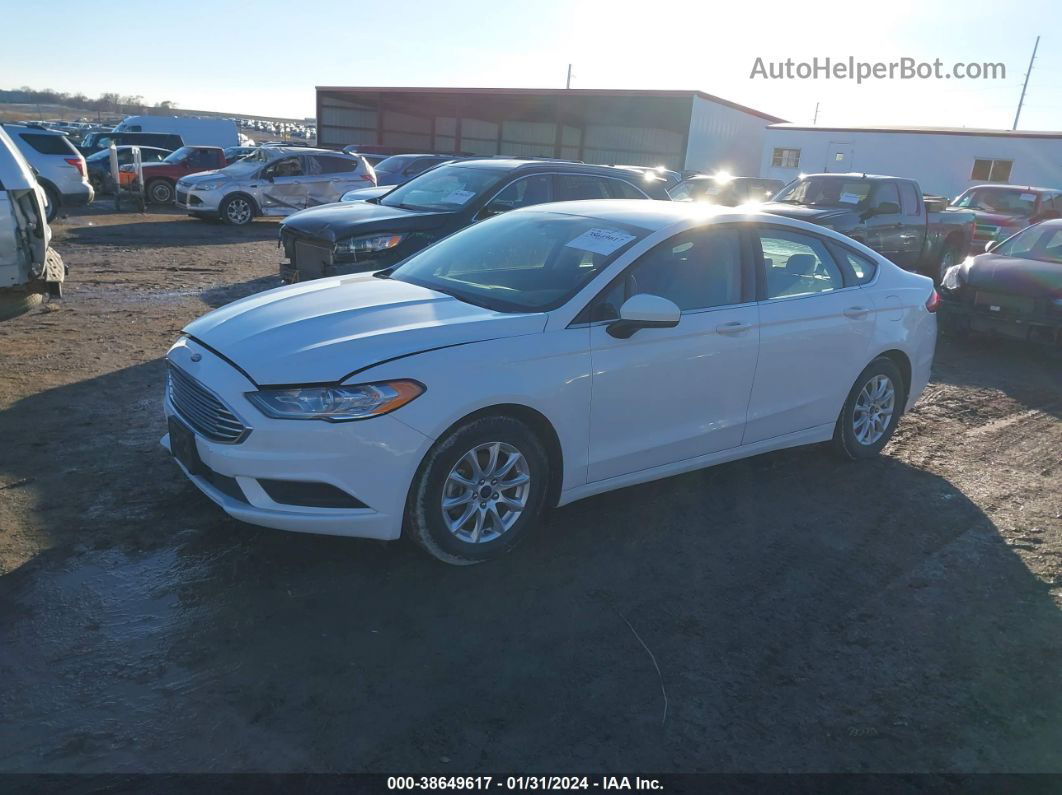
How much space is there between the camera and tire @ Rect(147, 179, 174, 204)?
824 inches

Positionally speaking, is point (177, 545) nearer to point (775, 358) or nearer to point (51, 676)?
point (51, 676)

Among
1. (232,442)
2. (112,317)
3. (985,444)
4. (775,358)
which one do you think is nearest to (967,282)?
(985,444)

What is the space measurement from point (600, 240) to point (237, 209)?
1539 centimetres

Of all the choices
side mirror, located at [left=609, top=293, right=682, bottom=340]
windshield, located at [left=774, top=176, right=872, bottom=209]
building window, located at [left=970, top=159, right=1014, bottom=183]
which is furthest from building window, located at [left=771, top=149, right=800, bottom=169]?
side mirror, located at [left=609, top=293, right=682, bottom=340]

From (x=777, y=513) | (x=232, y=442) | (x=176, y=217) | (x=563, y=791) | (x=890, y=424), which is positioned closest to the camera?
(x=563, y=791)

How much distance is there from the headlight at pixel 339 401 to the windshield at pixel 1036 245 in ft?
28.0

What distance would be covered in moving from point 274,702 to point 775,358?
322 centimetres

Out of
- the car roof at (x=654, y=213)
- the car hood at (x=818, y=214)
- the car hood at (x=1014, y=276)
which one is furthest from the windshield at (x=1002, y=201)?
the car roof at (x=654, y=213)

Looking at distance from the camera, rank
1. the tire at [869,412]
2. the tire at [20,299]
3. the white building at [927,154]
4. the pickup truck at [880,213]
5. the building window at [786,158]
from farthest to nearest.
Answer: the building window at [786,158], the white building at [927,154], the pickup truck at [880,213], the tire at [20,299], the tire at [869,412]

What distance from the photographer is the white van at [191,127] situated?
102ft

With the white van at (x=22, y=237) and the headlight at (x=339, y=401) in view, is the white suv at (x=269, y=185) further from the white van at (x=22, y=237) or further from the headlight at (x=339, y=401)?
the headlight at (x=339, y=401)

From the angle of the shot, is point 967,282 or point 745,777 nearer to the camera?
point 745,777

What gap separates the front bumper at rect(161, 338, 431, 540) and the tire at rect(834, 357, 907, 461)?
3173 millimetres

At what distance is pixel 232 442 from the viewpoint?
137 inches
